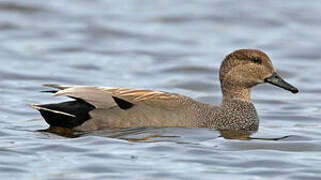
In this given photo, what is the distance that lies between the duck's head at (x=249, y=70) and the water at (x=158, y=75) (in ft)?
2.21

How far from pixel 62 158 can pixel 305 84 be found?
23.2 ft

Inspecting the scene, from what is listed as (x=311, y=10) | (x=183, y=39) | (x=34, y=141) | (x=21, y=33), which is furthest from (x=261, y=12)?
(x=34, y=141)

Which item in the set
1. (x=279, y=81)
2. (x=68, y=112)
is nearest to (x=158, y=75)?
(x=279, y=81)

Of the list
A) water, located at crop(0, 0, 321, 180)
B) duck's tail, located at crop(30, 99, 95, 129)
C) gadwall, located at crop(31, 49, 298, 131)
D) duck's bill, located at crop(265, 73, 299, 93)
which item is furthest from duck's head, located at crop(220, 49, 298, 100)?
duck's tail, located at crop(30, 99, 95, 129)

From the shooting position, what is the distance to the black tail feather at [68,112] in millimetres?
10828

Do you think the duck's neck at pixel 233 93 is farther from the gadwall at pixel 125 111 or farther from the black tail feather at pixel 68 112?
the black tail feather at pixel 68 112

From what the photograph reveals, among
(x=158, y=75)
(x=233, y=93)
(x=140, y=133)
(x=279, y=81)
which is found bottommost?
(x=140, y=133)

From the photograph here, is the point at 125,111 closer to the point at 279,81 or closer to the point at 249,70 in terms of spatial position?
the point at 249,70

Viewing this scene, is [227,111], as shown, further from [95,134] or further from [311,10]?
[311,10]

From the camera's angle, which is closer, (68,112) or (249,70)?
(68,112)

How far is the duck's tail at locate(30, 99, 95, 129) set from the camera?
10.8 meters

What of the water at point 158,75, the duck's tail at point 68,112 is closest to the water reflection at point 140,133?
the water at point 158,75

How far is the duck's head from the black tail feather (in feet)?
6.24

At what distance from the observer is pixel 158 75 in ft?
53.3
